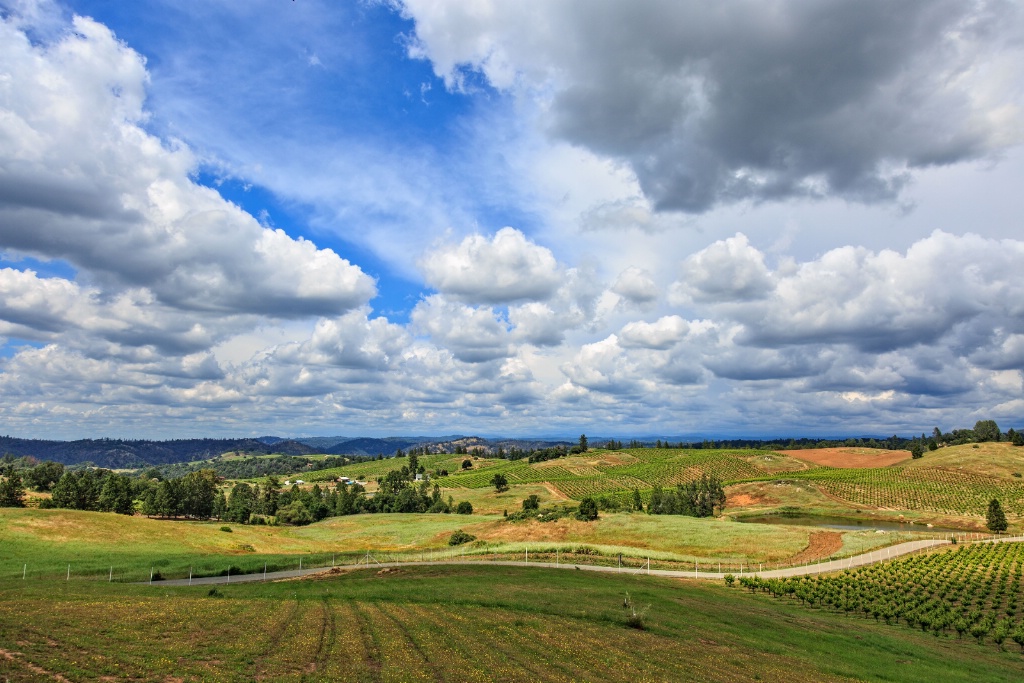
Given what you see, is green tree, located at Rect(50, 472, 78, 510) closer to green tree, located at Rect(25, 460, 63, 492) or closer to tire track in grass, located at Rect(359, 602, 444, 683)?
green tree, located at Rect(25, 460, 63, 492)

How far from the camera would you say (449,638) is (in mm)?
28781

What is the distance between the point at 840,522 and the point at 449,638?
140m

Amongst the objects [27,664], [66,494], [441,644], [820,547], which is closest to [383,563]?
[441,644]

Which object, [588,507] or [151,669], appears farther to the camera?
[588,507]

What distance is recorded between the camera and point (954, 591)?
200 ft

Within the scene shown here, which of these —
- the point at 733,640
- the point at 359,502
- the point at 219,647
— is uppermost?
the point at 219,647

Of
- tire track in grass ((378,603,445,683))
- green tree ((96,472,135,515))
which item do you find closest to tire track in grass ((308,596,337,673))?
tire track in grass ((378,603,445,683))

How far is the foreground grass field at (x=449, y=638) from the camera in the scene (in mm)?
22438

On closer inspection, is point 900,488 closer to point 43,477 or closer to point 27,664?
point 27,664

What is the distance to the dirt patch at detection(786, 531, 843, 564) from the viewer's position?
266 ft

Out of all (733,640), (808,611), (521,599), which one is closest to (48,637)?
(521,599)

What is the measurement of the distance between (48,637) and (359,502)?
144 meters

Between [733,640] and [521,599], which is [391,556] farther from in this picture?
[733,640]

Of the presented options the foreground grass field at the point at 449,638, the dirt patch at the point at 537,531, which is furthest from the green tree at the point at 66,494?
the foreground grass field at the point at 449,638
